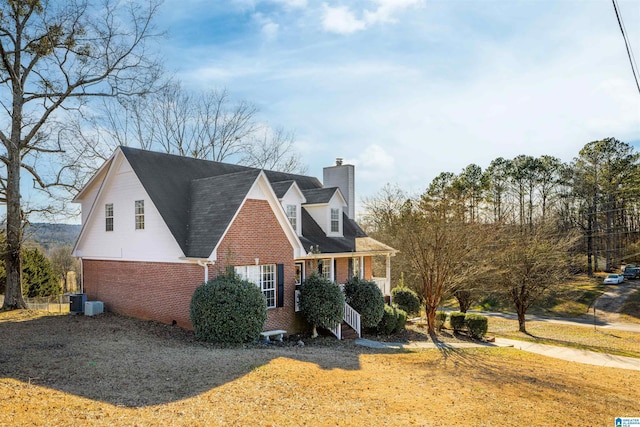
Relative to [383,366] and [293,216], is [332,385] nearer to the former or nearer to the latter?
[383,366]

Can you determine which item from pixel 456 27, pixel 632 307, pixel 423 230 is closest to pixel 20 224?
pixel 423 230

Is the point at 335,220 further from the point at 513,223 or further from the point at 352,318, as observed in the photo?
the point at 513,223

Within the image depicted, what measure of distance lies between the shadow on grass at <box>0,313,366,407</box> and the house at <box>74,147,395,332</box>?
5.32 feet

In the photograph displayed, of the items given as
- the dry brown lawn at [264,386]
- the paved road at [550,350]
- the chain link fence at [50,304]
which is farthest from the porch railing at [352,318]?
the chain link fence at [50,304]

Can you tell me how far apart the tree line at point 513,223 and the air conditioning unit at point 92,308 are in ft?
45.5

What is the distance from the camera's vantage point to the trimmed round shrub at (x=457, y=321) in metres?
23.4

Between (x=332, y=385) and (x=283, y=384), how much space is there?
3.66 ft

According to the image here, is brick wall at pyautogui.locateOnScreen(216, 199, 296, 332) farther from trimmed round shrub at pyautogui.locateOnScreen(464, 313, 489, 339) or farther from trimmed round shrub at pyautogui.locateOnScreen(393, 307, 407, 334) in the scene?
trimmed round shrub at pyautogui.locateOnScreen(464, 313, 489, 339)

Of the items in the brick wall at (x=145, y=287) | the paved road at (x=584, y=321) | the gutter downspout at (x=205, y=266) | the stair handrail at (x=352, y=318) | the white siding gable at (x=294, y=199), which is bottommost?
the paved road at (x=584, y=321)

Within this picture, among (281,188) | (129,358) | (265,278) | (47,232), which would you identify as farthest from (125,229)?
(47,232)

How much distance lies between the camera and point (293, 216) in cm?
1984

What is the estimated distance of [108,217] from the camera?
18203 mm

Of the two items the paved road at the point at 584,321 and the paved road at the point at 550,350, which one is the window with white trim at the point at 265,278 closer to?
the paved road at the point at 550,350

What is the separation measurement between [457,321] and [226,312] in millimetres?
14874
